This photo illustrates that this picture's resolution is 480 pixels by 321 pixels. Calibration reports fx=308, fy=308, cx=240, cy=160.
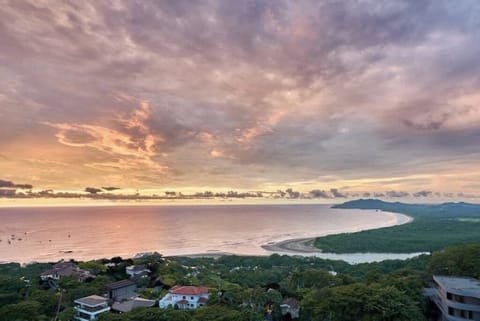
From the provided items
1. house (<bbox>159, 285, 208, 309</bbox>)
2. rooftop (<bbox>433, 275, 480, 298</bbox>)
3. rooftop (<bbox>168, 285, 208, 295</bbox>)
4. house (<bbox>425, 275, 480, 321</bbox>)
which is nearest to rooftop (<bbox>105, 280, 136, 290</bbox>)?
house (<bbox>159, 285, 208, 309</bbox>)

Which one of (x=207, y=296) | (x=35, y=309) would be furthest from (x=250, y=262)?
(x=35, y=309)

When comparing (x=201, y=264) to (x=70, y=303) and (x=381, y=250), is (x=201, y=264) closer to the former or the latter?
(x=70, y=303)

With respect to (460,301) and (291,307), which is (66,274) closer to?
(291,307)

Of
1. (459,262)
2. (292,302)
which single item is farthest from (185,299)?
(459,262)

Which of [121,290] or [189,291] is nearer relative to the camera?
[189,291]

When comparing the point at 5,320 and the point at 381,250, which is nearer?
the point at 5,320
